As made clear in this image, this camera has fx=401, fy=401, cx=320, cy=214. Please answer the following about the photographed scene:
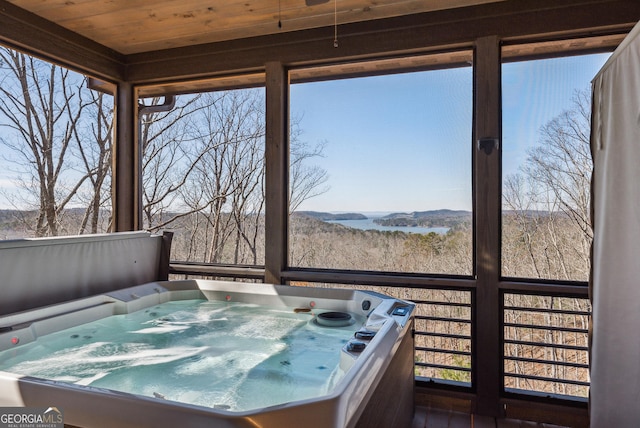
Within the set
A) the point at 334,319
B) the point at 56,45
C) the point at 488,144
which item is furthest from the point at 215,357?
the point at 56,45

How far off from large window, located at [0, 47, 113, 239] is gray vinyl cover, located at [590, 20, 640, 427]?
12.2 ft

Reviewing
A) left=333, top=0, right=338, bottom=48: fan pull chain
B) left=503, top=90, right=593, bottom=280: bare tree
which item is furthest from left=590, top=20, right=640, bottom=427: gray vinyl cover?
left=333, top=0, right=338, bottom=48: fan pull chain

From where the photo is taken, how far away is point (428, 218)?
2869 mm

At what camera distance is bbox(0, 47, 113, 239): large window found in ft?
10.6

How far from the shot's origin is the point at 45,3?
249 cm

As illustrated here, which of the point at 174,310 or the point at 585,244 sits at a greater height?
the point at 585,244

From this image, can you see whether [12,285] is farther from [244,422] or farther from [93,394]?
[244,422]

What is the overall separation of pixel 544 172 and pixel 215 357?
216 centimetres

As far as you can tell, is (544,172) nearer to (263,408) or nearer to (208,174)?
(263,408)

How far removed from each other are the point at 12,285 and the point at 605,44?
11.6 feet

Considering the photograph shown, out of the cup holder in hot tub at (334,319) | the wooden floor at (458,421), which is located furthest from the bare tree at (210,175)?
the wooden floor at (458,421)

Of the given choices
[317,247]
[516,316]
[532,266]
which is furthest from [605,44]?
[317,247]

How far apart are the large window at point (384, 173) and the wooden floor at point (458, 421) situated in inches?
33.5

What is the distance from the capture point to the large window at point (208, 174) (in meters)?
3.84
